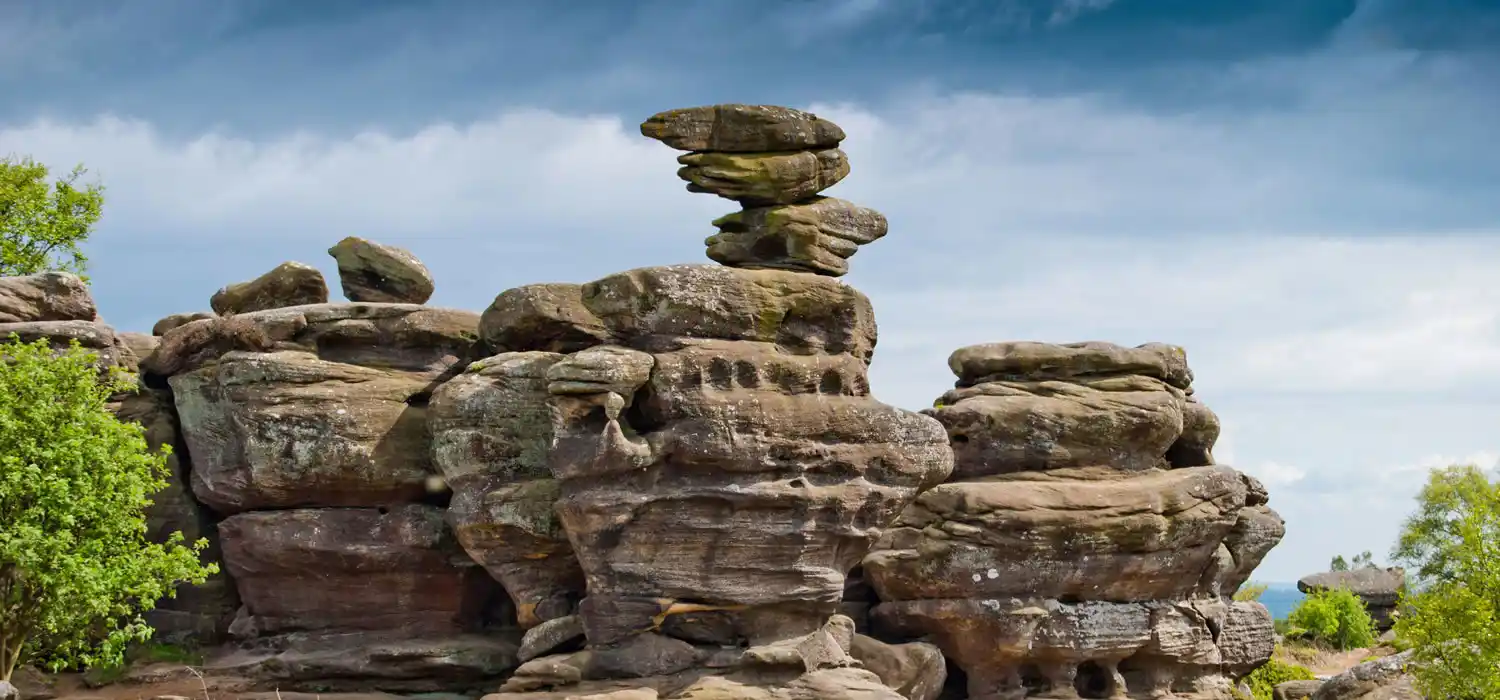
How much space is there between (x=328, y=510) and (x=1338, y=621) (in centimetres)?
4779

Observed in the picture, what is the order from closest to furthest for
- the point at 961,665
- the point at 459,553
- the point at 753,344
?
the point at 753,344 → the point at 459,553 → the point at 961,665

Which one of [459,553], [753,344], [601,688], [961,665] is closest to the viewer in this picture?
[601,688]

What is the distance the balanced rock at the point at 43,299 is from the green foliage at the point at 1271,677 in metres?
34.2

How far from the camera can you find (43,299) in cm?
3606

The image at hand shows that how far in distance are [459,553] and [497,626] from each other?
90.8 inches

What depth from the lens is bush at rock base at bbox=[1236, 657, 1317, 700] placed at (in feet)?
148

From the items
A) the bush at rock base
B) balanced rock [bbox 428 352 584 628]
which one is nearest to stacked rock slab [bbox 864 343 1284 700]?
the bush at rock base

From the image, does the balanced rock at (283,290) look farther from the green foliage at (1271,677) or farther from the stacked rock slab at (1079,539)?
the green foliage at (1271,677)

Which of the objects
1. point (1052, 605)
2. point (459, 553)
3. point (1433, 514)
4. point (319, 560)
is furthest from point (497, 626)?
point (1433, 514)

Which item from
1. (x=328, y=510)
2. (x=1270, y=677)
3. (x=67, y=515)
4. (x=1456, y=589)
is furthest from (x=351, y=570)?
(x=1270, y=677)

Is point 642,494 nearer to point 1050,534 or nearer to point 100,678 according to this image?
point 1050,534

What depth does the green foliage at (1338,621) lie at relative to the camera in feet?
211

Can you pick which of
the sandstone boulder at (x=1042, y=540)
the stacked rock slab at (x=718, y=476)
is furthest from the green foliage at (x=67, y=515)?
the sandstone boulder at (x=1042, y=540)

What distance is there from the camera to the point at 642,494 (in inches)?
1225
